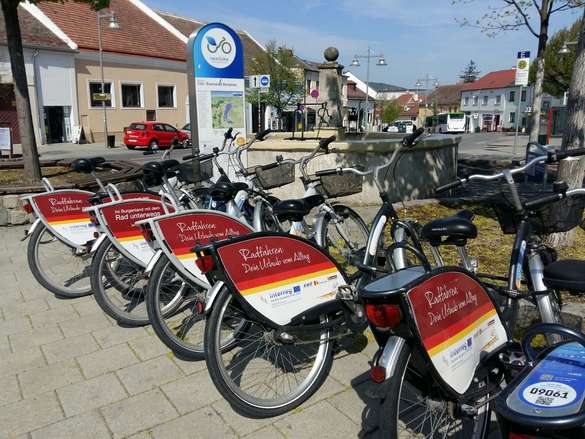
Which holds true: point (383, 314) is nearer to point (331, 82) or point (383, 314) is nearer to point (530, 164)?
point (530, 164)

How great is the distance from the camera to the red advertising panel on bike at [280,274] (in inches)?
104

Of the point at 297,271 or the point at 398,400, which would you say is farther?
the point at 297,271

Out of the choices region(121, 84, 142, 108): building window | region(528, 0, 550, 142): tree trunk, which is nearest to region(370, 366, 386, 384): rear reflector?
region(528, 0, 550, 142): tree trunk

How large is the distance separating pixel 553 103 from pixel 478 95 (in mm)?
18506

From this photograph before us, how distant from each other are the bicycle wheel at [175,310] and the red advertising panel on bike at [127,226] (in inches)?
17.3

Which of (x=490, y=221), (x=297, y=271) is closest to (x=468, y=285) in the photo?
(x=297, y=271)

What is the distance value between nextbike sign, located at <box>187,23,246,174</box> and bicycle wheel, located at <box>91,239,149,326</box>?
3.91 m

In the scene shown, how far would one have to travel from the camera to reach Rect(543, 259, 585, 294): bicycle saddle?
2.18 meters

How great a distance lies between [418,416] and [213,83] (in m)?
6.55

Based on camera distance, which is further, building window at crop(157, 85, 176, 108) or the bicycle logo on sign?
building window at crop(157, 85, 176, 108)

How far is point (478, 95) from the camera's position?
248 ft

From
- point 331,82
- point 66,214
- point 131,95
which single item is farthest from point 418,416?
point 131,95

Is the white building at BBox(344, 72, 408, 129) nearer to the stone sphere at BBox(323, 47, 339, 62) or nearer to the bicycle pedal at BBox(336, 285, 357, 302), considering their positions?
the stone sphere at BBox(323, 47, 339, 62)

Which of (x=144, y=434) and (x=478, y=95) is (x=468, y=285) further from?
(x=478, y=95)
